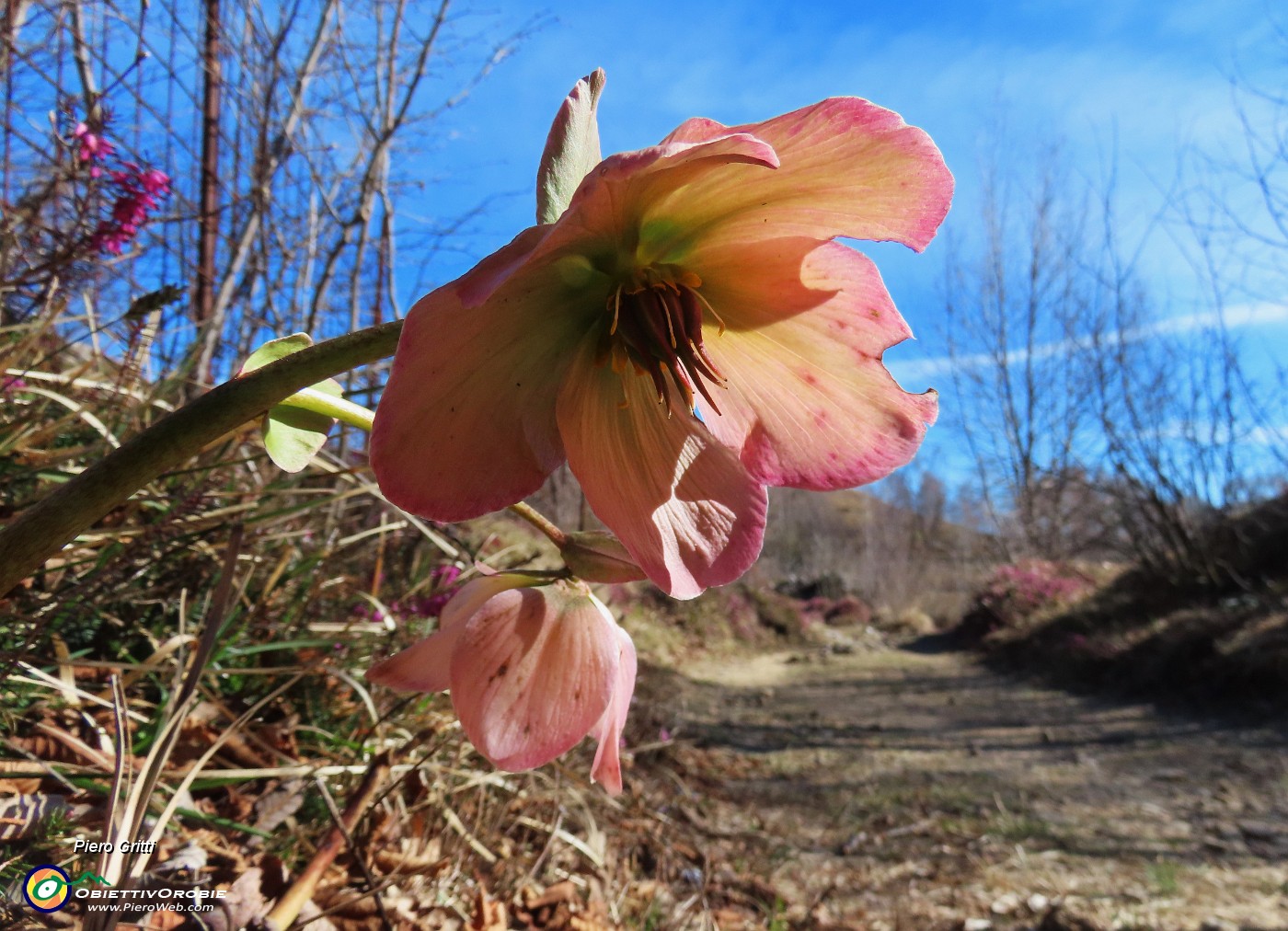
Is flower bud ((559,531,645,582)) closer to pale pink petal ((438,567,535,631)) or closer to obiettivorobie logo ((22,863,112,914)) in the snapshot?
pale pink petal ((438,567,535,631))

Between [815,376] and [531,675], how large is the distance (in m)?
0.30

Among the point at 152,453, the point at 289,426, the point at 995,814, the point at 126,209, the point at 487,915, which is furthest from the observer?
the point at 995,814

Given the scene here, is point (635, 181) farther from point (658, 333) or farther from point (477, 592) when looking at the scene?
point (477, 592)

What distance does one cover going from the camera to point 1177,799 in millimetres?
3105

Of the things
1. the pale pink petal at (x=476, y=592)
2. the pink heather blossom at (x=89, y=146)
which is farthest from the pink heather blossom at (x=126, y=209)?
the pale pink petal at (x=476, y=592)

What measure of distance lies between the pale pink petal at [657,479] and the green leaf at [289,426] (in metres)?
A: 0.16

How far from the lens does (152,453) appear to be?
1.17ft

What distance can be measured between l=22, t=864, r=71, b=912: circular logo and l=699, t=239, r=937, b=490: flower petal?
2.25 ft

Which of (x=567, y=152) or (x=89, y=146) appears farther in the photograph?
(x=89, y=146)

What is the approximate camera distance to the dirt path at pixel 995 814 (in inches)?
84.9

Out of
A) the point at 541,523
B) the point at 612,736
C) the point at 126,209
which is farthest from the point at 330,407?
the point at 126,209

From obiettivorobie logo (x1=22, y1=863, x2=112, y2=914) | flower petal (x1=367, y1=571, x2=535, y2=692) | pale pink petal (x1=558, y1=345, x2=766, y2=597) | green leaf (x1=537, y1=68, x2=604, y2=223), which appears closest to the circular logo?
obiettivorobie logo (x1=22, y1=863, x2=112, y2=914)

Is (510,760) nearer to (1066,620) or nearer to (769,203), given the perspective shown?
(769,203)

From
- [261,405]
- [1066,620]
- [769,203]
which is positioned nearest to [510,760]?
[261,405]
